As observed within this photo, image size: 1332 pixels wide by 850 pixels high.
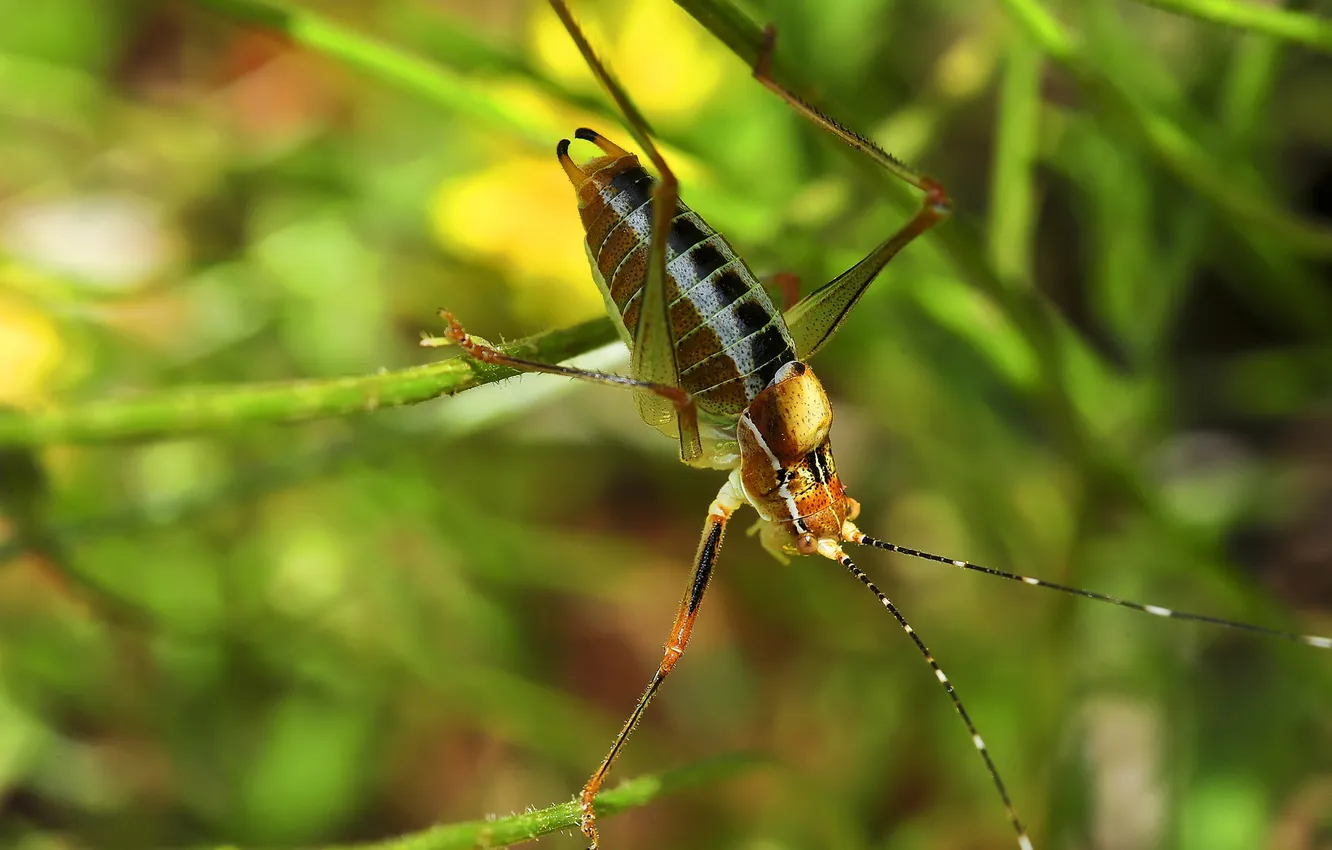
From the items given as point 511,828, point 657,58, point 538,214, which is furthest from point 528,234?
point 511,828

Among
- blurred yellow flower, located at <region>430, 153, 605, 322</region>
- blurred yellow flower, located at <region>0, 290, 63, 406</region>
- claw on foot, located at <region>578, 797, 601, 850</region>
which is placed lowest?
claw on foot, located at <region>578, 797, 601, 850</region>

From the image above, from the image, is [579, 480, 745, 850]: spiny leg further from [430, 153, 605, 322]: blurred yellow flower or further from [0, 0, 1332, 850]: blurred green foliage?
[430, 153, 605, 322]: blurred yellow flower

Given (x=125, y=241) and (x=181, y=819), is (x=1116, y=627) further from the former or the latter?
(x=125, y=241)

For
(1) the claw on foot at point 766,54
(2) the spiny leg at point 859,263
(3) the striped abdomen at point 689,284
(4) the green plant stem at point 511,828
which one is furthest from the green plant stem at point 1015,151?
(4) the green plant stem at point 511,828

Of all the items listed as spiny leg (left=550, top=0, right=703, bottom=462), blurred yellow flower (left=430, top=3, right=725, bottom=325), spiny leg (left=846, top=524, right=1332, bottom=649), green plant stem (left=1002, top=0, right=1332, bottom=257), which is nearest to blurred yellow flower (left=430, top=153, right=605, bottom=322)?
blurred yellow flower (left=430, top=3, right=725, bottom=325)

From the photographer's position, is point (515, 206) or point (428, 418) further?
point (515, 206)

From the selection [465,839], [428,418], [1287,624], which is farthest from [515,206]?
[1287,624]

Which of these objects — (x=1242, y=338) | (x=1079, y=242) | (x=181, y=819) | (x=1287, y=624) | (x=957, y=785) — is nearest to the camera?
(x=1287, y=624)
